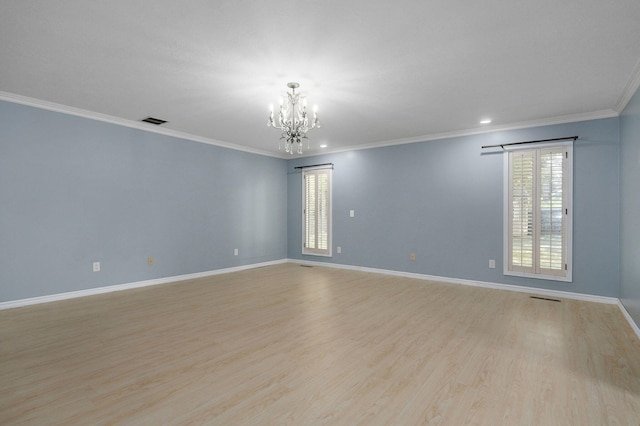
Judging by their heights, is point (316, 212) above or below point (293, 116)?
below

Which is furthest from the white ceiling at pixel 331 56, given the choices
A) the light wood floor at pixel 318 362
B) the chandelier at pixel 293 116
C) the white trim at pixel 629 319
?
the light wood floor at pixel 318 362

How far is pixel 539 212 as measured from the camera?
15.1ft

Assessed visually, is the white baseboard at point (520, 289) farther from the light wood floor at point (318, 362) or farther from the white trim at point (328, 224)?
the white trim at point (328, 224)

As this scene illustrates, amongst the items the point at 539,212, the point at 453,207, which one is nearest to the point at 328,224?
the point at 453,207

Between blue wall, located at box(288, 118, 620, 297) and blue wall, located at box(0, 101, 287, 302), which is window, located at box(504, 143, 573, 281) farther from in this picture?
blue wall, located at box(0, 101, 287, 302)

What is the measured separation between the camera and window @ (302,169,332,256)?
6.94 m

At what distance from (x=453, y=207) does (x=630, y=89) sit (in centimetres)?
257

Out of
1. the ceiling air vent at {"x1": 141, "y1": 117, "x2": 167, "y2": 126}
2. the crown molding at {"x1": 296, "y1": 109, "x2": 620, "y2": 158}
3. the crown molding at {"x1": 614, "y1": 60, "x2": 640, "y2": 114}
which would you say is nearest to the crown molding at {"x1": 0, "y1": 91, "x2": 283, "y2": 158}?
the ceiling air vent at {"x1": 141, "y1": 117, "x2": 167, "y2": 126}

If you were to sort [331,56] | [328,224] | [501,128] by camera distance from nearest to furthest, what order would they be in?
[331,56] < [501,128] < [328,224]

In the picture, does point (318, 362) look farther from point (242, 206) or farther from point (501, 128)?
point (242, 206)

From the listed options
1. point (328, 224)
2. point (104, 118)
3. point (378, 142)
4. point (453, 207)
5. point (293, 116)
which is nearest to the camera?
point (293, 116)

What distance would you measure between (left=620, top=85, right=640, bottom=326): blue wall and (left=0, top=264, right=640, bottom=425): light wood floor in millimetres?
336

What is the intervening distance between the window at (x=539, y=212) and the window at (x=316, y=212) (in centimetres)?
339

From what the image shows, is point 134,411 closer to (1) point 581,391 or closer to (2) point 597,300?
(1) point 581,391
